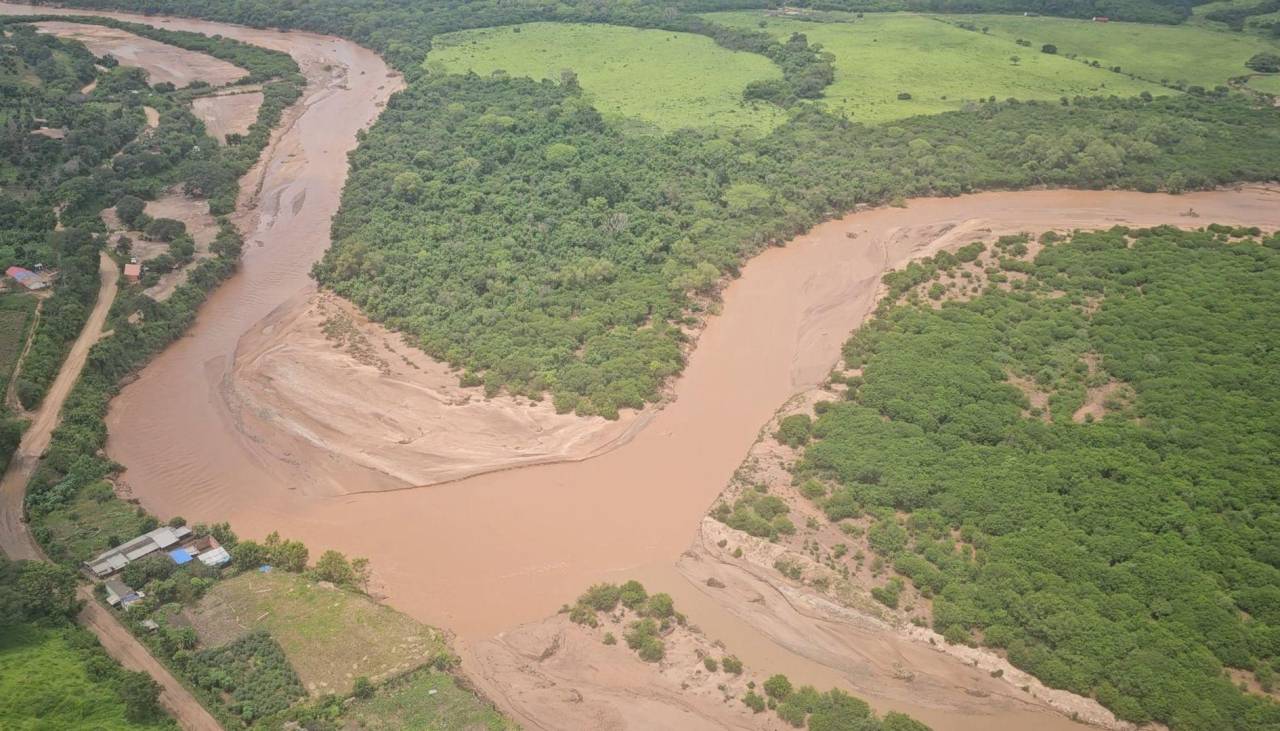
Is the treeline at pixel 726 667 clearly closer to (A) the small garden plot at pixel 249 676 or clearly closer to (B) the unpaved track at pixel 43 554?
(A) the small garden plot at pixel 249 676

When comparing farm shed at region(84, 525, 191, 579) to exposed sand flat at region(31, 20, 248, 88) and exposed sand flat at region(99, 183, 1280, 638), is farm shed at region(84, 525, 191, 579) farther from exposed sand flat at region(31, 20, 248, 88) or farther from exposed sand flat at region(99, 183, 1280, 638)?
exposed sand flat at region(31, 20, 248, 88)

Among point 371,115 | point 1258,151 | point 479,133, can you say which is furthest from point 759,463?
point 371,115

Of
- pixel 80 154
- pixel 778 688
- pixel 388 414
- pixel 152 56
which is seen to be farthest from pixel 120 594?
pixel 152 56

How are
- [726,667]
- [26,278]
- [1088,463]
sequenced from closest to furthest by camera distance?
1. [726,667]
2. [1088,463]
3. [26,278]

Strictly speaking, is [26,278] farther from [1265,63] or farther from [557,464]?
[1265,63]

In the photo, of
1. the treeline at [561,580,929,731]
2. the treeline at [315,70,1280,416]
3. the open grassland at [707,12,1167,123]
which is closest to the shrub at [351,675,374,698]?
the treeline at [561,580,929,731]
